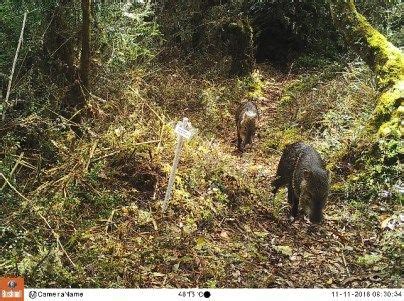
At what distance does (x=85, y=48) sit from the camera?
5266 millimetres

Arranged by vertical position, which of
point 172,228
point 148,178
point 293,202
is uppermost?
point 148,178

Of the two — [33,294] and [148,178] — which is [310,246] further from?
[33,294]

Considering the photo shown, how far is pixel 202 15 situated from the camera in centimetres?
1026

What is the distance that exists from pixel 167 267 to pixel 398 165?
2754mm

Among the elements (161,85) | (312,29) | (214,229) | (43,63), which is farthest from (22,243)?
(312,29)

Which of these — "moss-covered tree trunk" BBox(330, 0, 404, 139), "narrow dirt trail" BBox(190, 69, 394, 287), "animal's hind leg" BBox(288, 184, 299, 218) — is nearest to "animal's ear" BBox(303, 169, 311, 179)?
"animal's hind leg" BBox(288, 184, 299, 218)

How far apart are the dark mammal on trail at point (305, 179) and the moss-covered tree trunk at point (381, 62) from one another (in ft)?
3.48

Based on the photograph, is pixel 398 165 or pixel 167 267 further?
pixel 398 165

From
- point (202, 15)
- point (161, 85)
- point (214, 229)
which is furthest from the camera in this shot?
point (202, 15)

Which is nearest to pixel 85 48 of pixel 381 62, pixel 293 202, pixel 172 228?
pixel 172 228

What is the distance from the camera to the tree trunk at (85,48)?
4.98 m

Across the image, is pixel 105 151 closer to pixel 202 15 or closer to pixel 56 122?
pixel 56 122

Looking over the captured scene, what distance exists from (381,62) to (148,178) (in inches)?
144

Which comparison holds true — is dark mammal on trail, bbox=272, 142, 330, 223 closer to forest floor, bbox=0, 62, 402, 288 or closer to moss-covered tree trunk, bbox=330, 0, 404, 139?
forest floor, bbox=0, 62, 402, 288
